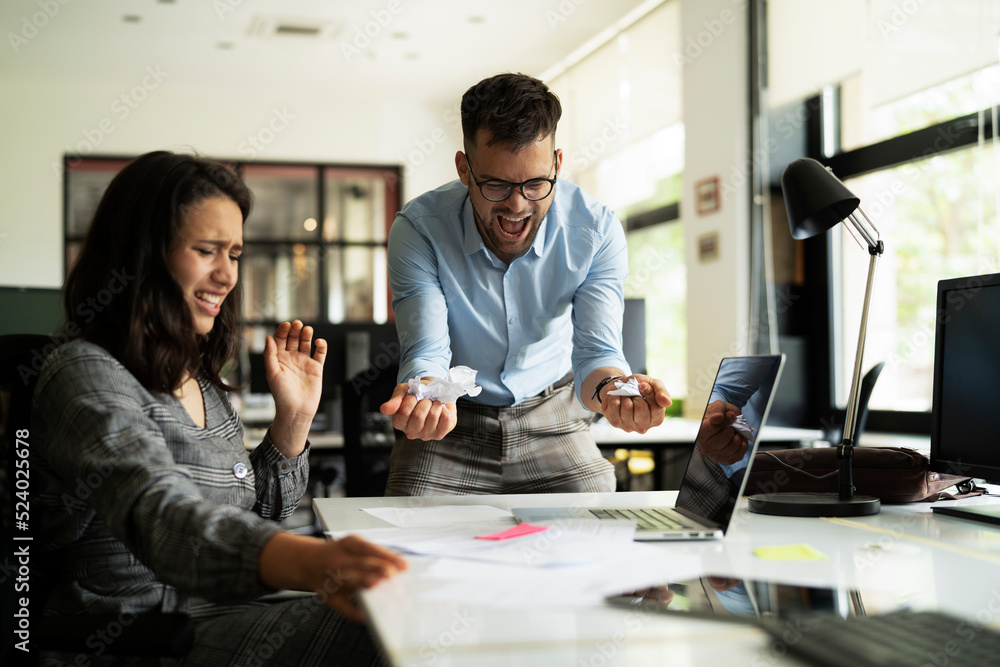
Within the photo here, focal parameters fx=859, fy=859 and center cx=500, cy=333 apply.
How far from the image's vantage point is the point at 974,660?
70 cm

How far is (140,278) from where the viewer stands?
1209 millimetres

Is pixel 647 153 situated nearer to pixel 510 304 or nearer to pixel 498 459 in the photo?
pixel 510 304

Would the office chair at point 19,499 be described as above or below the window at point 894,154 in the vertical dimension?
below

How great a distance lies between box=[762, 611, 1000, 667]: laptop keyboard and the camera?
2.29 feet

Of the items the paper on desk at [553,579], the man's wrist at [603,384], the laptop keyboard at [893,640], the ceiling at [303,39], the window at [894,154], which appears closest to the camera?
the laptop keyboard at [893,640]

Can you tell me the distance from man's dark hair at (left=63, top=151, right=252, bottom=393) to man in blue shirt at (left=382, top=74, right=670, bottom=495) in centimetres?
61

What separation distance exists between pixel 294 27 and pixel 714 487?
5679 mm

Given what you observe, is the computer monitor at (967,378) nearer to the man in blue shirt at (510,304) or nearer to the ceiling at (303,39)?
the man in blue shirt at (510,304)

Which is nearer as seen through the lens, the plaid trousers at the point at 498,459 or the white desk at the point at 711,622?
the white desk at the point at 711,622

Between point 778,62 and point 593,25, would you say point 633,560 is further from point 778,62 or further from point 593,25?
point 593,25

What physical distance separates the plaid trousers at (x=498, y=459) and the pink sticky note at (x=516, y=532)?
21.8 inches

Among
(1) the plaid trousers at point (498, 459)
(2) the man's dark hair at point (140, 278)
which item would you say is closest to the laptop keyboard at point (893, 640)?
(2) the man's dark hair at point (140, 278)

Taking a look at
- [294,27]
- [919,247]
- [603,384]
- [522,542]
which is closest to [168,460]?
[522,542]

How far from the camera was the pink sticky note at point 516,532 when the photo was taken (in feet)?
3.85
